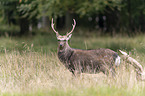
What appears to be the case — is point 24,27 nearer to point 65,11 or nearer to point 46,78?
point 65,11

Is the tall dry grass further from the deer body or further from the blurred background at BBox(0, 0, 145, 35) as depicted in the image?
the blurred background at BBox(0, 0, 145, 35)

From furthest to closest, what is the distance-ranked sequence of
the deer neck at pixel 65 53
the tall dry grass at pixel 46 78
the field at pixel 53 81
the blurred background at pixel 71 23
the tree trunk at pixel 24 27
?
1. the tree trunk at pixel 24 27
2. the blurred background at pixel 71 23
3. the deer neck at pixel 65 53
4. the tall dry grass at pixel 46 78
5. the field at pixel 53 81

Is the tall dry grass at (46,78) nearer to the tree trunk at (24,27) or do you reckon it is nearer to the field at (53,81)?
the field at (53,81)

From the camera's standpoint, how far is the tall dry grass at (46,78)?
527 cm

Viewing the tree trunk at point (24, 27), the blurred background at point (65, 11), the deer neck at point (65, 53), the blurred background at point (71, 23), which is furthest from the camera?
the tree trunk at point (24, 27)

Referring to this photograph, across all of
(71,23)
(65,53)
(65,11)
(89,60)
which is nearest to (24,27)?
(65,11)

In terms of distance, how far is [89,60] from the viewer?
5.89 m

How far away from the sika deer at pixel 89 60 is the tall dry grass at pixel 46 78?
0.65 feet

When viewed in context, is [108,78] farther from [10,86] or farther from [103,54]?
[10,86]

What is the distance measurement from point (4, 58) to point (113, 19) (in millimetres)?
13237

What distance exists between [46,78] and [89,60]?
128cm

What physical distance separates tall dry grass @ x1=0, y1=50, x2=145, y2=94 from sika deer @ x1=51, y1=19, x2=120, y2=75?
20 cm

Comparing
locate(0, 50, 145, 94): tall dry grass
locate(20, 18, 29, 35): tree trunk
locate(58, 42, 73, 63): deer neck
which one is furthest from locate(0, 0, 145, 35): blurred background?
locate(58, 42, 73, 63): deer neck

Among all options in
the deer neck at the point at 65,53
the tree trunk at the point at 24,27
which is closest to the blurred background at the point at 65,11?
the tree trunk at the point at 24,27
